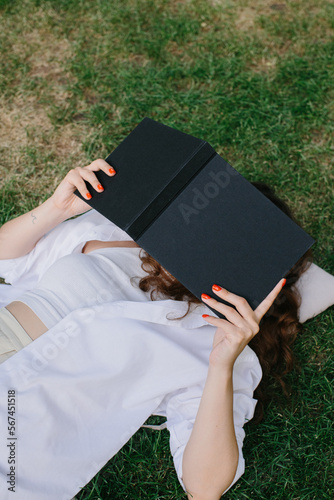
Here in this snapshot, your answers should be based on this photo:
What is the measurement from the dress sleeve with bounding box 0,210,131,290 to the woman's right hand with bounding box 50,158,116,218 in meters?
0.09

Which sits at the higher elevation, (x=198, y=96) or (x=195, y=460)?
(x=198, y=96)

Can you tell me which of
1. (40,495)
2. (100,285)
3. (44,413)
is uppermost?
(100,285)

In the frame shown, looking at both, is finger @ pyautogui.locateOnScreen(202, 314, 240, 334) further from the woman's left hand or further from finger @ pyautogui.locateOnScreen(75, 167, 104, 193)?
finger @ pyautogui.locateOnScreen(75, 167, 104, 193)

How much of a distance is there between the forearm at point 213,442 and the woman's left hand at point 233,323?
0.05 meters

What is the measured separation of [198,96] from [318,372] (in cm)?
169

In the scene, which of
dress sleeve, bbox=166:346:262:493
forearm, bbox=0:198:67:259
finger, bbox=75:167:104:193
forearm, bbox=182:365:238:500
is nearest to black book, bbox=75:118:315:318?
finger, bbox=75:167:104:193

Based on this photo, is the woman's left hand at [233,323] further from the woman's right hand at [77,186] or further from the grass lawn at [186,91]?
the grass lawn at [186,91]

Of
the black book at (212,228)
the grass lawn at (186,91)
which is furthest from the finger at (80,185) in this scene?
the grass lawn at (186,91)

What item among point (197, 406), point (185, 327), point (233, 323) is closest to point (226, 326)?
point (233, 323)

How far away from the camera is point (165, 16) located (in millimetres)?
2838

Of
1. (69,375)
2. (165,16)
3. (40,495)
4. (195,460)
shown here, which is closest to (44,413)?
(69,375)

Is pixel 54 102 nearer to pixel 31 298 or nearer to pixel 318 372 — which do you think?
pixel 31 298

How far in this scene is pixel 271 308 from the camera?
1.71m

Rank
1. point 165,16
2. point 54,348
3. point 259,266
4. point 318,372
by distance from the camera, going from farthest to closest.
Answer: point 165,16 < point 318,372 < point 54,348 < point 259,266
